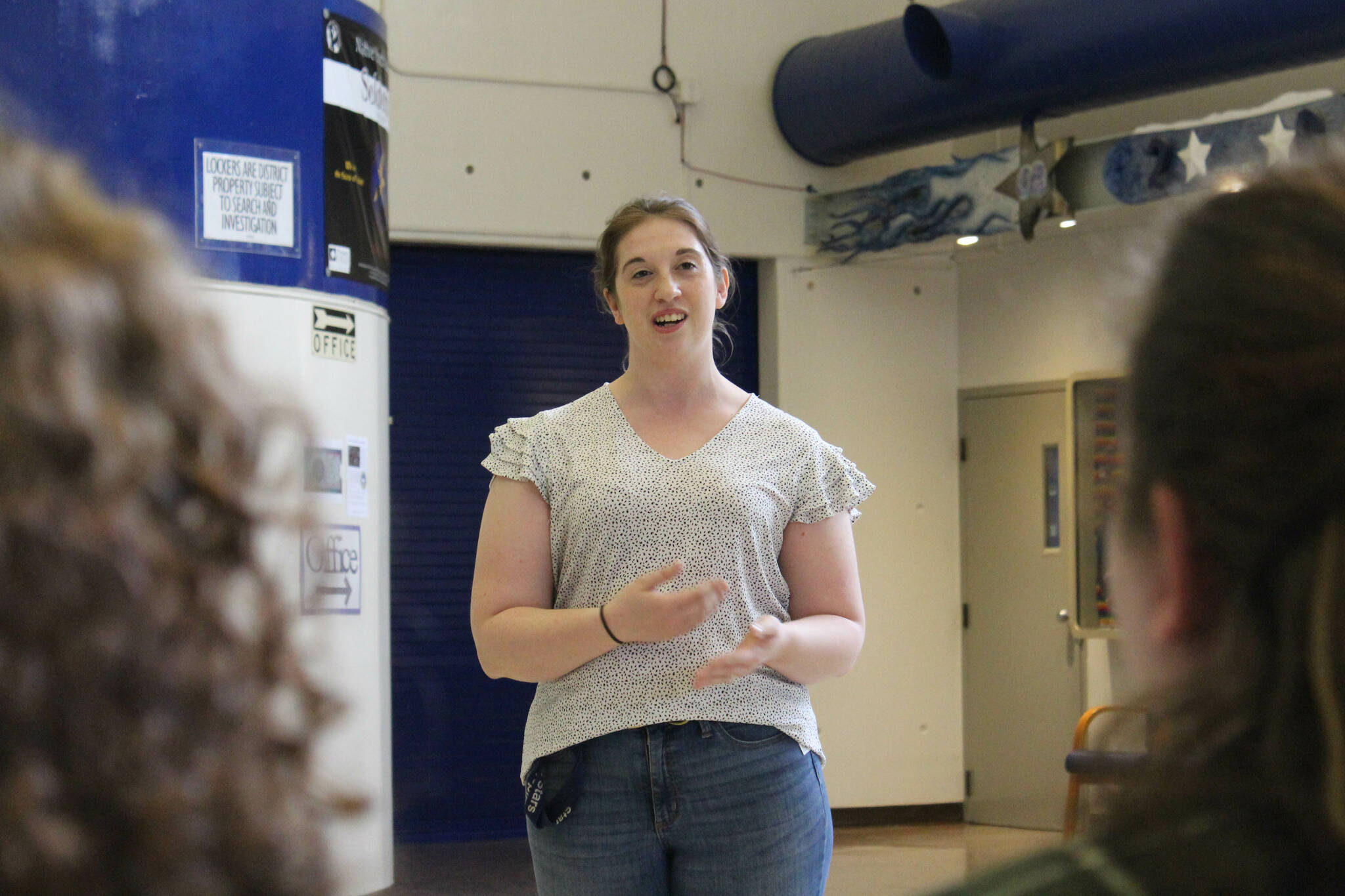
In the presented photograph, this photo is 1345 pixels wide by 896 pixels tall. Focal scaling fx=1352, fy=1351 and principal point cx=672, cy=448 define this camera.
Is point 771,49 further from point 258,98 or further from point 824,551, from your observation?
point 824,551

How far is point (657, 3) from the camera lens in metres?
6.71

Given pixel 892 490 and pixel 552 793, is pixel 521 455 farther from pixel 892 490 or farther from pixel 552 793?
pixel 892 490

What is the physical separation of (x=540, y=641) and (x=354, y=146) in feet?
9.53

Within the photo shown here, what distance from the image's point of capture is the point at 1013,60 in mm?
5500

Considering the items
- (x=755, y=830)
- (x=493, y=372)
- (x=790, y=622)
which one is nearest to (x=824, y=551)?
(x=790, y=622)

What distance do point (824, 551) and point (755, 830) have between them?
419 millimetres

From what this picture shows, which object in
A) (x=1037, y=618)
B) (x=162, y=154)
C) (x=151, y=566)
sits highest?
(x=162, y=154)

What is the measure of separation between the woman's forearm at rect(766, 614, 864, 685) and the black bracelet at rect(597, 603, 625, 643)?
8.5 inches

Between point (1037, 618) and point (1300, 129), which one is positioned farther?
point (1037, 618)

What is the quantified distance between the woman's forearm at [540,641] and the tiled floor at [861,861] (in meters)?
3.65

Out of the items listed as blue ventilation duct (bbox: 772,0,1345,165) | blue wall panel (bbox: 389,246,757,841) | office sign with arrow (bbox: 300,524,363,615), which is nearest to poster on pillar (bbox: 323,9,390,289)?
office sign with arrow (bbox: 300,524,363,615)

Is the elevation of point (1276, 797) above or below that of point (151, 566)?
below

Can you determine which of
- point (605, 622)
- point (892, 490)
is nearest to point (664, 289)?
point (605, 622)

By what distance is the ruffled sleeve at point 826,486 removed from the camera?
6.61ft
